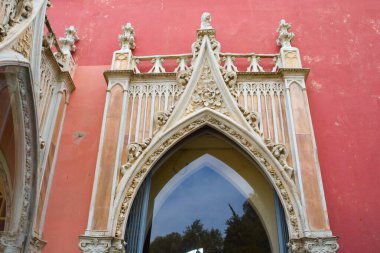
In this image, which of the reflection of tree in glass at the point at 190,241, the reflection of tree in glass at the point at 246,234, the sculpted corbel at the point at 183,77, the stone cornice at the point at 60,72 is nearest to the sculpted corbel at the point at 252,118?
the sculpted corbel at the point at 183,77

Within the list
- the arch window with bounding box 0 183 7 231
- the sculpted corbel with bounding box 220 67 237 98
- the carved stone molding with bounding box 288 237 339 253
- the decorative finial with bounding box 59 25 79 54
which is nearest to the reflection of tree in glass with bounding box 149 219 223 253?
→ the carved stone molding with bounding box 288 237 339 253

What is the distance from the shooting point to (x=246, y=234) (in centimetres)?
566

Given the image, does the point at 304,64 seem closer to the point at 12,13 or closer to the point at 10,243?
the point at 12,13

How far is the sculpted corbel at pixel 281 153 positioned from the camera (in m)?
5.32

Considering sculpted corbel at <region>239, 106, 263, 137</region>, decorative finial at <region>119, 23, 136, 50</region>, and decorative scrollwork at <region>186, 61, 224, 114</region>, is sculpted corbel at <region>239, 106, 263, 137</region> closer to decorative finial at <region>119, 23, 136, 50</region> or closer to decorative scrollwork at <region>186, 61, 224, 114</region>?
decorative scrollwork at <region>186, 61, 224, 114</region>

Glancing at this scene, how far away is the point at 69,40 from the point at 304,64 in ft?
14.9

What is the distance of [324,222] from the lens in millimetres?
4891

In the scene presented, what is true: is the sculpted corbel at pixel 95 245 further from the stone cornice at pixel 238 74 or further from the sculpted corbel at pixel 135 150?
the stone cornice at pixel 238 74

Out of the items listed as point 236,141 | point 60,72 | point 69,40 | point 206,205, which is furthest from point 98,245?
point 69,40

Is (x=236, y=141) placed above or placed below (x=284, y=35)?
below

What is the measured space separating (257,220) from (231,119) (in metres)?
1.65

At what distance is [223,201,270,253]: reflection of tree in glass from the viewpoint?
219 inches

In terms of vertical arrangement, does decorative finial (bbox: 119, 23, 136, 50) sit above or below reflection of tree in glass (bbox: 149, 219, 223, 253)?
above

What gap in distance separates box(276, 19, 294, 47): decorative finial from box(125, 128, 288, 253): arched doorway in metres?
2.17
